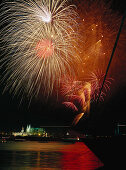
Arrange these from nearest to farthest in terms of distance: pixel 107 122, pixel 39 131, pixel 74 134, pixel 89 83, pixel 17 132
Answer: pixel 89 83, pixel 107 122, pixel 74 134, pixel 39 131, pixel 17 132

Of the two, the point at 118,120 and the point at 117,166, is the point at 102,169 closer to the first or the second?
the point at 117,166

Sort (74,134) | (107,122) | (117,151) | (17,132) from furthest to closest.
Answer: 1. (17,132)
2. (74,134)
3. (107,122)
4. (117,151)

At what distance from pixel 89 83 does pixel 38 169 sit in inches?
689

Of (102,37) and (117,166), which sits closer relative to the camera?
(117,166)

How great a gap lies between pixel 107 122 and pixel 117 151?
5445 cm

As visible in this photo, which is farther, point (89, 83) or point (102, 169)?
point (89, 83)

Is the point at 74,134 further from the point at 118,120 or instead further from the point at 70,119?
the point at 118,120

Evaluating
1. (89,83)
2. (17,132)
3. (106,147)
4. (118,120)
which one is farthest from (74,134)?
(106,147)

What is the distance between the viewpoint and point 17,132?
470 ft

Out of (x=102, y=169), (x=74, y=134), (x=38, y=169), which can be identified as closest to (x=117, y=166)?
(x=102, y=169)

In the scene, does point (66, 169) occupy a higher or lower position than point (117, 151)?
lower

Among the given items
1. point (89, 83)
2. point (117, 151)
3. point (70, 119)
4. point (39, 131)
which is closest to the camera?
point (117, 151)

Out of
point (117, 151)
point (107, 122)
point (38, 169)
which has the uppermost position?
point (107, 122)

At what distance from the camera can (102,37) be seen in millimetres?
22312
